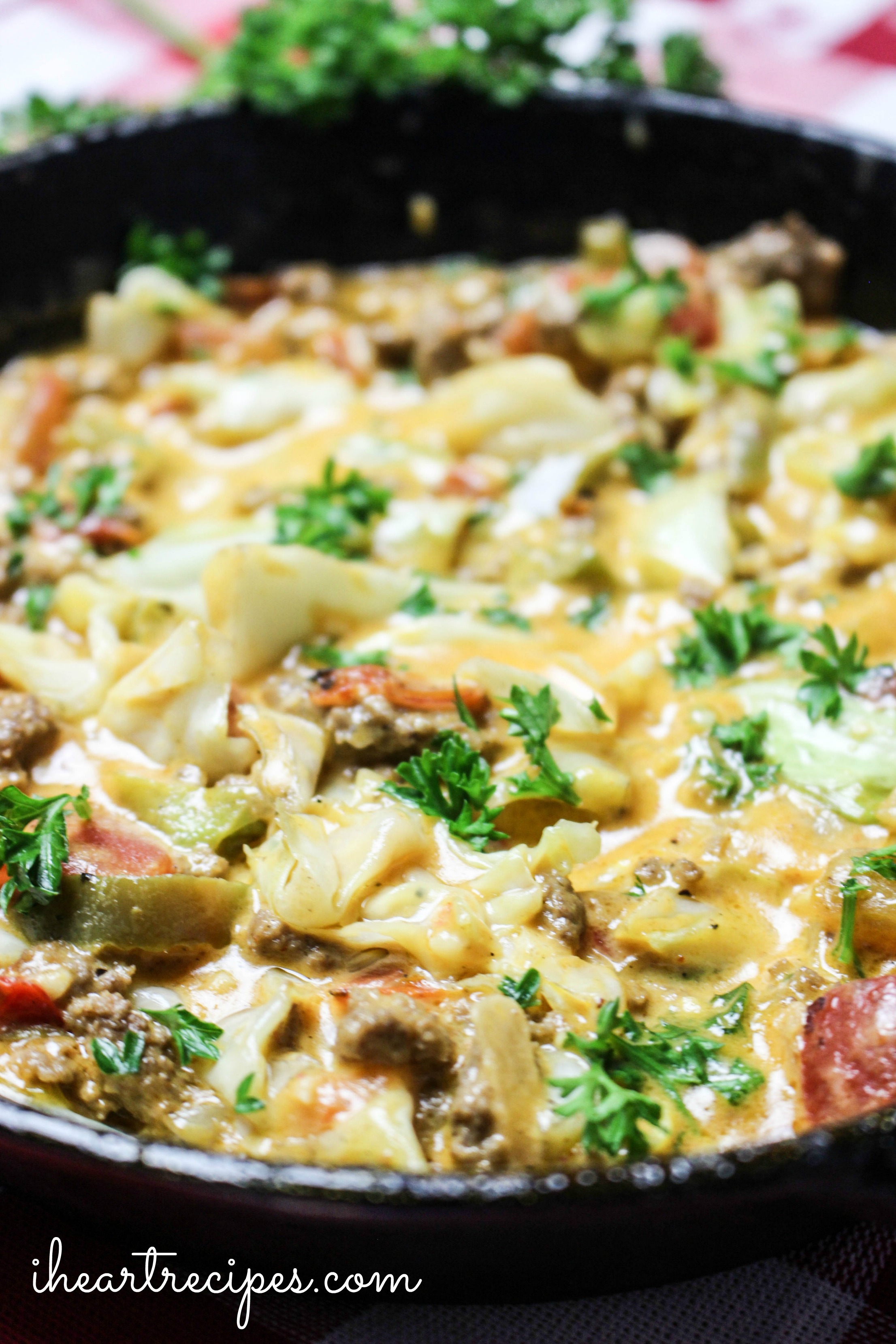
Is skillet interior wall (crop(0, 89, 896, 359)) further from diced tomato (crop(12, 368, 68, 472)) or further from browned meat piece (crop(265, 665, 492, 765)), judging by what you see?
browned meat piece (crop(265, 665, 492, 765))

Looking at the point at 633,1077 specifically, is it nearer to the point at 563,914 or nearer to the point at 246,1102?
the point at 563,914

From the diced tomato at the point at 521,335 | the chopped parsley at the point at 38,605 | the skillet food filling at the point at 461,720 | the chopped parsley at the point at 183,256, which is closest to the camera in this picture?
the skillet food filling at the point at 461,720

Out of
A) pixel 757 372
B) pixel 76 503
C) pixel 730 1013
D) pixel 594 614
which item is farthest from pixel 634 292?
pixel 730 1013

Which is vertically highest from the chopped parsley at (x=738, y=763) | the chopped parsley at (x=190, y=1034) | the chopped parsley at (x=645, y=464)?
the chopped parsley at (x=645, y=464)

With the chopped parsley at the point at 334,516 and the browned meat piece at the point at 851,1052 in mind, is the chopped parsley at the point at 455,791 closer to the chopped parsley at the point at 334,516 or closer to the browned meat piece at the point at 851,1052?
the browned meat piece at the point at 851,1052

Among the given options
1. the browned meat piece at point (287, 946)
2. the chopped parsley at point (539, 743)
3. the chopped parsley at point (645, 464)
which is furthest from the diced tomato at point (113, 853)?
the chopped parsley at point (645, 464)

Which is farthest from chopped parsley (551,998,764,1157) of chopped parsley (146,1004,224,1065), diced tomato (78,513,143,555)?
diced tomato (78,513,143,555)
